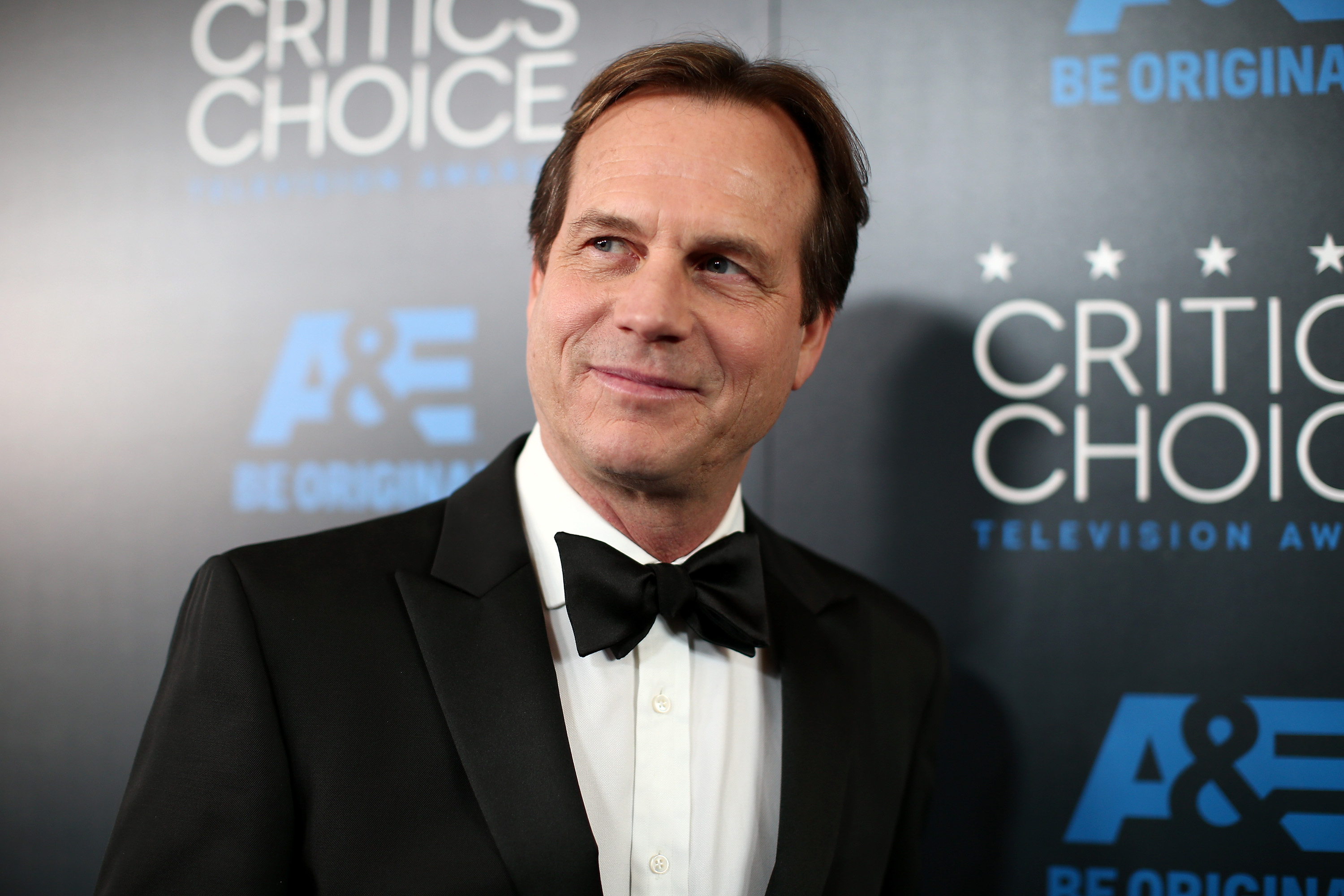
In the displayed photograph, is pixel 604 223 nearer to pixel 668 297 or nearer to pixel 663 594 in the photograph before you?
pixel 668 297

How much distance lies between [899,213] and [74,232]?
178 centimetres

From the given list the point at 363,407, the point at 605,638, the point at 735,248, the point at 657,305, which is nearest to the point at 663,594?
the point at 605,638

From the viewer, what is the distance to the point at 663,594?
1.30m

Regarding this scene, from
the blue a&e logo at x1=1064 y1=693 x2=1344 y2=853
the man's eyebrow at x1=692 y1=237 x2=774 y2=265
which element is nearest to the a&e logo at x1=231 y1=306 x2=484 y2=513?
the man's eyebrow at x1=692 y1=237 x2=774 y2=265

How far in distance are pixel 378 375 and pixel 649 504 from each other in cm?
89

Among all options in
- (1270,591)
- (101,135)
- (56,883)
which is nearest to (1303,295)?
(1270,591)

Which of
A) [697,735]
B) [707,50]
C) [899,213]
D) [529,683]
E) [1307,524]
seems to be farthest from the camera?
[899,213]

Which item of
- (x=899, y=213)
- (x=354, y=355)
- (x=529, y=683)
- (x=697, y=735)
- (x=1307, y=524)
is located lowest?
(x=697, y=735)

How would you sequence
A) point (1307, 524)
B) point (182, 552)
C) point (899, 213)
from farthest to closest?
point (182, 552), point (899, 213), point (1307, 524)

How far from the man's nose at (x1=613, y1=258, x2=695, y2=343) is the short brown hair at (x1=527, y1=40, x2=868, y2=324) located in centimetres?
23

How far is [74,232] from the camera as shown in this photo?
2125mm

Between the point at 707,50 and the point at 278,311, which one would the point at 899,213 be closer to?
the point at 707,50

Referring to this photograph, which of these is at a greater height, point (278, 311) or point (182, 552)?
point (278, 311)

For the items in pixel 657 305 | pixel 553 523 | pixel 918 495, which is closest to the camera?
pixel 657 305
